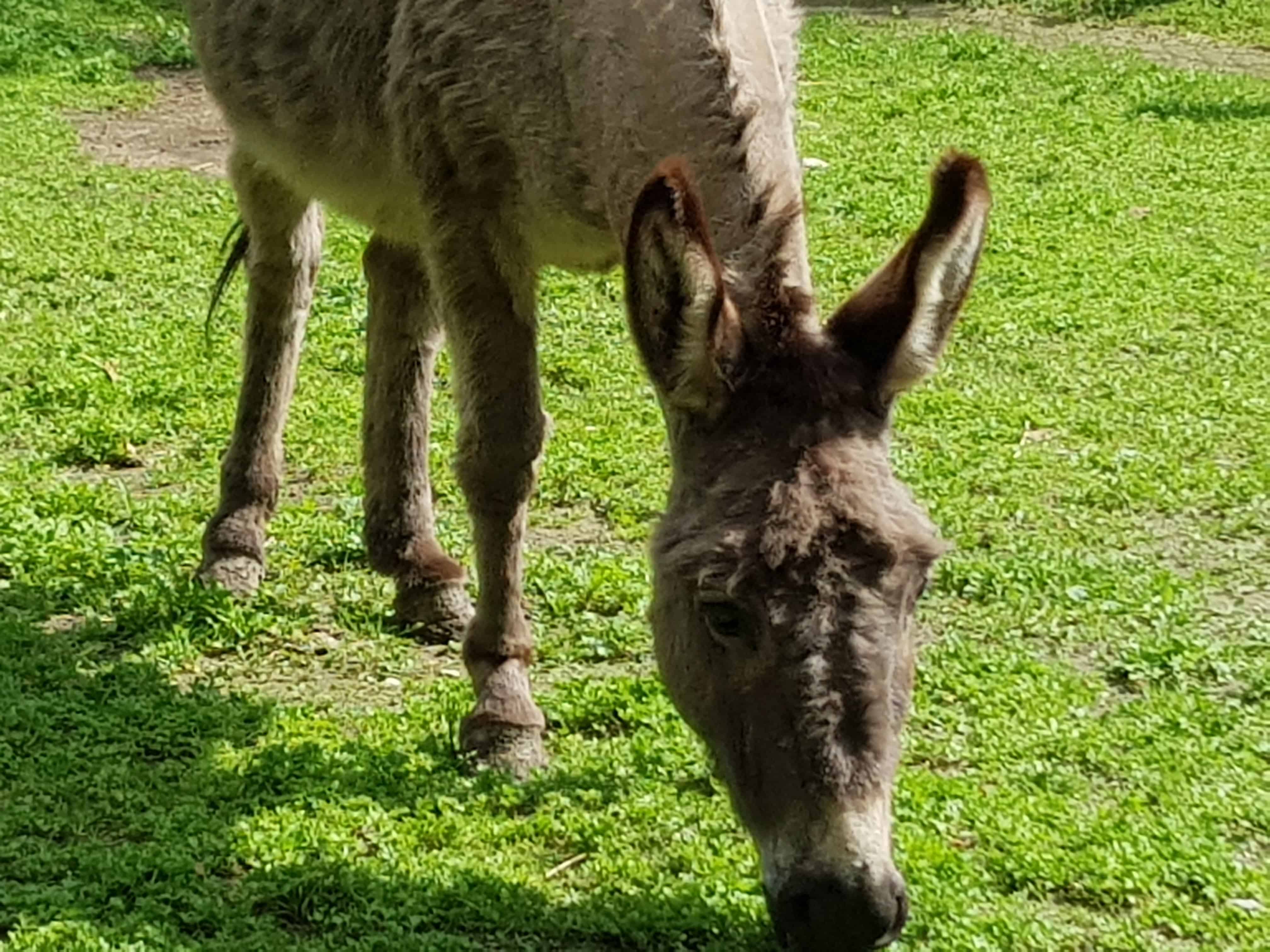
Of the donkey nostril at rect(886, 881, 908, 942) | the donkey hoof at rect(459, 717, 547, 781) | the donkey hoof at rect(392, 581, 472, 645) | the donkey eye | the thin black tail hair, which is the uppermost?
the donkey eye

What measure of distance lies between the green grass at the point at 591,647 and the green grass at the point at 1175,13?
22.8ft

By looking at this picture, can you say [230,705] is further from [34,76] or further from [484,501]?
[34,76]

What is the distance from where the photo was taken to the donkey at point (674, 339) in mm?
3510

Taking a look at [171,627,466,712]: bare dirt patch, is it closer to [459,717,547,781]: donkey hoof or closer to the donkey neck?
[459,717,547,781]: donkey hoof

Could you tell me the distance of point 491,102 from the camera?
4.65 metres

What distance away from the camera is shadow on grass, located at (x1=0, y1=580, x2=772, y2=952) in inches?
161

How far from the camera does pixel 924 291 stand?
3750 mm

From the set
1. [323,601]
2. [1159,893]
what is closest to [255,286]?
[323,601]

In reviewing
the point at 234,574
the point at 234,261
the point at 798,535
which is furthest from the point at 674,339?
the point at 234,261

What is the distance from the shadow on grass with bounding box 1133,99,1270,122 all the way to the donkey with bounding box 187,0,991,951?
8479mm

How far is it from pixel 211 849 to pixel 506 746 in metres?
0.84

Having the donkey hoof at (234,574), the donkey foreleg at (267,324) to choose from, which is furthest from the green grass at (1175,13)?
the donkey hoof at (234,574)

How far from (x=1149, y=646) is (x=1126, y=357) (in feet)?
9.79

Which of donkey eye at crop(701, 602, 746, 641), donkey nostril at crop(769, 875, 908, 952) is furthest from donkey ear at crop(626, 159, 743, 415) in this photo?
donkey nostril at crop(769, 875, 908, 952)
